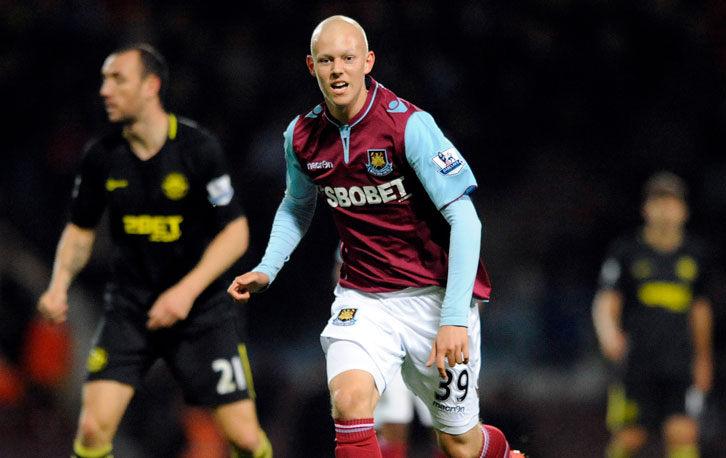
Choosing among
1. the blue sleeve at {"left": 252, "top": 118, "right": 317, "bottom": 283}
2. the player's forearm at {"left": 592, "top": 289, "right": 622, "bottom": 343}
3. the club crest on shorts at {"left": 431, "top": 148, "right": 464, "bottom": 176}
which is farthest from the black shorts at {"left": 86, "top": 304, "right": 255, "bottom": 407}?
the player's forearm at {"left": 592, "top": 289, "right": 622, "bottom": 343}

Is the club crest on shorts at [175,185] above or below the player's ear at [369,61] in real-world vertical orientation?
below

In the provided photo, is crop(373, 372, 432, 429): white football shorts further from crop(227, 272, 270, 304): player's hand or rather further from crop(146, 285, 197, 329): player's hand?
crop(227, 272, 270, 304): player's hand

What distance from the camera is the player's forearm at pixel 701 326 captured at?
7.12 m

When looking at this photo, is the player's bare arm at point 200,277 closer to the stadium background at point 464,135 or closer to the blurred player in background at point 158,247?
the blurred player in background at point 158,247

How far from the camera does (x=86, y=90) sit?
10164mm

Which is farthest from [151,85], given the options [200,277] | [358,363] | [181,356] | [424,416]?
[424,416]

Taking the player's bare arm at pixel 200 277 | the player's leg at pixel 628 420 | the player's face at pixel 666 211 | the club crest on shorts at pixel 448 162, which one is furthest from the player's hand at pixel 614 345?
the club crest on shorts at pixel 448 162

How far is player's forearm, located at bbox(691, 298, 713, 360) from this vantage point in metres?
7.12

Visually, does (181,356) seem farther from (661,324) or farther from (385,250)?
(661,324)

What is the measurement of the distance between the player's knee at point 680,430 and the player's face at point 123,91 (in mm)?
4468

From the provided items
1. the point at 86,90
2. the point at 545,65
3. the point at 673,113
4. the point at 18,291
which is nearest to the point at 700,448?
the point at 673,113

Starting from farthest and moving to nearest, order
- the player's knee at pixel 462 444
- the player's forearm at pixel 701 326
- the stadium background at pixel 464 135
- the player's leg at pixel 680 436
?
the stadium background at pixel 464 135, the player's forearm at pixel 701 326, the player's leg at pixel 680 436, the player's knee at pixel 462 444

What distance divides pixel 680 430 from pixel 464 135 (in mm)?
3785

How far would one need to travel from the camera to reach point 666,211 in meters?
7.12
